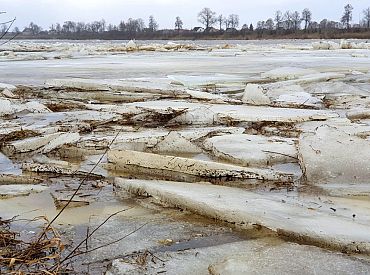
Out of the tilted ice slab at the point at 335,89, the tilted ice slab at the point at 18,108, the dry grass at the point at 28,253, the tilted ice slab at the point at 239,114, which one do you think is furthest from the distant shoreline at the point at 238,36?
the dry grass at the point at 28,253

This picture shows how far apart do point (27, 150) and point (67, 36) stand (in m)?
75.8

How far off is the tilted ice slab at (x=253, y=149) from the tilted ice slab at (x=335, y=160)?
226 millimetres

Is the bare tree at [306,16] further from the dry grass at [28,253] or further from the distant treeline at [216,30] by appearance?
the dry grass at [28,253]

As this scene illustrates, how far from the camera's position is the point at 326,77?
862cm

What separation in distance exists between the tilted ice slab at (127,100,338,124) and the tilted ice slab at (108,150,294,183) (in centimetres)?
146

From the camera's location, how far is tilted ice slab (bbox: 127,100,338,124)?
4746mm

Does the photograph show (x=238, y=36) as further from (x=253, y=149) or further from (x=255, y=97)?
(x=253, y=149)

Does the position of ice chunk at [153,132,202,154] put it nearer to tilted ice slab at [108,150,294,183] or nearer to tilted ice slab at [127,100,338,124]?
tilted ice slab at [108,150,294,183]

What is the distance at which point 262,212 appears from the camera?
2.41m

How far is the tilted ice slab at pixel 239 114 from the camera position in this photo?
4.75 meters

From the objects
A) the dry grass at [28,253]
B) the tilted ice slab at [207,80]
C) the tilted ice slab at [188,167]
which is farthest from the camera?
the tilted ice slab at [207,80]

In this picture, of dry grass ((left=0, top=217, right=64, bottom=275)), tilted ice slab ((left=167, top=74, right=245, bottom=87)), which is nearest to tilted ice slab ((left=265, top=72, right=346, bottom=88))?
tilted ice slab ((left=167, top=74, right=245, bottom=87))

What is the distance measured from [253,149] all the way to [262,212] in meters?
1.26

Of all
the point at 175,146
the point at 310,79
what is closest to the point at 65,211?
the point at 175,146
